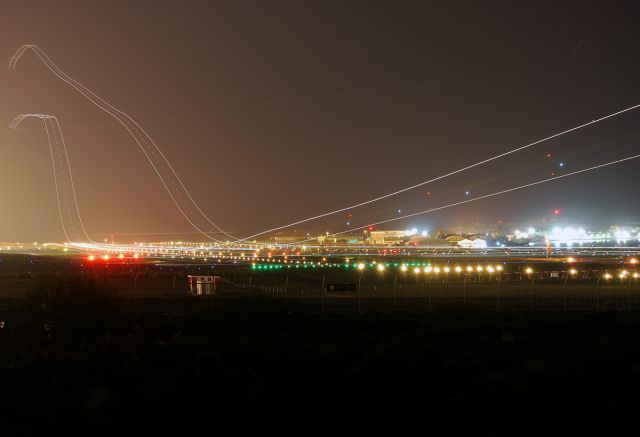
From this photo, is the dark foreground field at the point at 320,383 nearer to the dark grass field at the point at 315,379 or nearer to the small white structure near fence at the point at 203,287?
the dark grass field at the point at 315,379

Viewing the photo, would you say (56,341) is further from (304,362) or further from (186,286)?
(186,286)

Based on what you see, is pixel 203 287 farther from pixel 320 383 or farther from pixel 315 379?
pixel 320 383

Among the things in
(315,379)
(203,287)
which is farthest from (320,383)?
(203,287)

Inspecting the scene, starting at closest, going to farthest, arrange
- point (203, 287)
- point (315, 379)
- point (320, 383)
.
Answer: point (320, 383) → point (315, 379) → point (203, 287)

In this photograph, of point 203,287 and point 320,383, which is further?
point 203,287

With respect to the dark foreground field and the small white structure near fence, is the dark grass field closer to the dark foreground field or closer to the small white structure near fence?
the dark foreground field

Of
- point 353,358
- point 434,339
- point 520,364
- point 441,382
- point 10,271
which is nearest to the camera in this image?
point 441,382

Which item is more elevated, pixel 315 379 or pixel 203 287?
pixel 203 287

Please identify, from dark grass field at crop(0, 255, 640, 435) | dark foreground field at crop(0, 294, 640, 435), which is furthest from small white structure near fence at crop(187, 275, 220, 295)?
dark foreground field at crop(0, 294, 640, 435)

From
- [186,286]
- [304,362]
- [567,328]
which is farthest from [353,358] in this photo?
[186,286]
